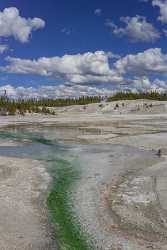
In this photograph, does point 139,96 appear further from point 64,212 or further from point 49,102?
point 64,212

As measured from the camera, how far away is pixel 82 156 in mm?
18172

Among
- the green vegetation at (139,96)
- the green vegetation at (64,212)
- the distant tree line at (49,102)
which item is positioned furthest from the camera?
the green vegetation at (139,96)

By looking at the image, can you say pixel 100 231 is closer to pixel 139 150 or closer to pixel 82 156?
pixel 82 156

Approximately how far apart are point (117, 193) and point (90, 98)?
96095mm

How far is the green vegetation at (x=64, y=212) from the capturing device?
7541mm

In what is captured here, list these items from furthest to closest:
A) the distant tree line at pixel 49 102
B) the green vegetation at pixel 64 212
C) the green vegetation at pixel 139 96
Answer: the green vegetation at pixel 139 96 → the distant tree line at pixel 49 102 → the green vegetation at pixel 64 212

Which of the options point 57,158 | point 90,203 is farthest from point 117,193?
point 57,158

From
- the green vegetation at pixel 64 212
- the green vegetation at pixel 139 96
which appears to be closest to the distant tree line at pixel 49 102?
the green vegetation at pixel 139 96

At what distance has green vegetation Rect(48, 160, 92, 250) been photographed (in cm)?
754

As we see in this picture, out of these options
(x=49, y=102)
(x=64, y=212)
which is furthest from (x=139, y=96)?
(x=64, y=212)

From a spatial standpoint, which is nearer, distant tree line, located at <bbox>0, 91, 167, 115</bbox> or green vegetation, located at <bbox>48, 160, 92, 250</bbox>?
green vegetation, located at <bbox>48, 160, 92, 250</bbox>

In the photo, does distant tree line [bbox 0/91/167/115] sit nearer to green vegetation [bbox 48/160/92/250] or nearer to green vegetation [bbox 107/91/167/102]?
green vegetation [bbox 107/91/167/102]

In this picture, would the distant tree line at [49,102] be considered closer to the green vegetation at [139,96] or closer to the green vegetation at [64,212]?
the green vegetation at [139,96]

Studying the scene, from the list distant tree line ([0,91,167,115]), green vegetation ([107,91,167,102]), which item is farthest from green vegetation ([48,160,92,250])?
green vegetation ([107,91,167,102])
